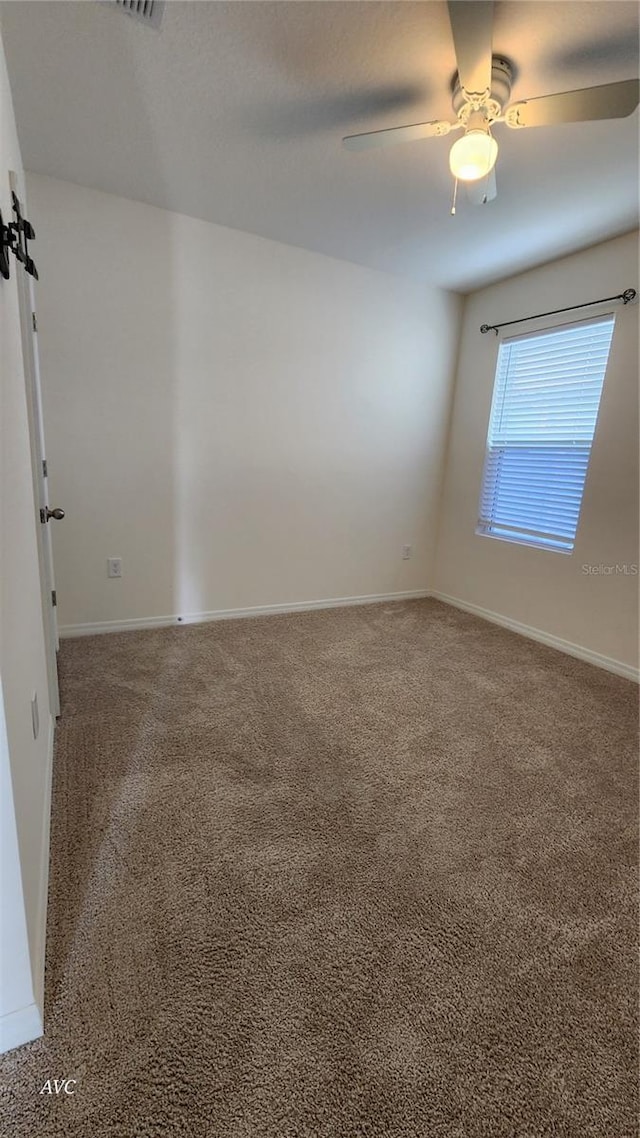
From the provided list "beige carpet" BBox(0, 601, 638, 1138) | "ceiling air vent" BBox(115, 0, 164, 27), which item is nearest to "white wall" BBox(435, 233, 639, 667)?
"beige carpet" BBox(0, 601, 638, 1138)

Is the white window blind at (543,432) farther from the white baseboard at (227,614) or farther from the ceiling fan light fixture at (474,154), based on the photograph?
the ceiling fan light fixture at (474,154)

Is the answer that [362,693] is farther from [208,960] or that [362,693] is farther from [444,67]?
[444,67]

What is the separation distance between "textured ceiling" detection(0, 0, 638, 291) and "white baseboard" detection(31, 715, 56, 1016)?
2489 mm

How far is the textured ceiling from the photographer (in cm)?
148

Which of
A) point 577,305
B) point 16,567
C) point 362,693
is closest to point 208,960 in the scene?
point 16,567

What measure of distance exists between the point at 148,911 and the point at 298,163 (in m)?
2.99

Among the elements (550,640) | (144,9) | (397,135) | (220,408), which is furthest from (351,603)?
(144,9)

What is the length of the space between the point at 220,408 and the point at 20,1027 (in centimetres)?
→ 290

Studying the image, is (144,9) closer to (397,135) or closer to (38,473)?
(397,135)

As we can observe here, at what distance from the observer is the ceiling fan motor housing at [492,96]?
5.02ft

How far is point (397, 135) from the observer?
5.42ft

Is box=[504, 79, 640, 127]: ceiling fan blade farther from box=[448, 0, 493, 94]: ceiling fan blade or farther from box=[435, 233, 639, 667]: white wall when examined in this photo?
box=[435, 233, 639, 667]: white wall

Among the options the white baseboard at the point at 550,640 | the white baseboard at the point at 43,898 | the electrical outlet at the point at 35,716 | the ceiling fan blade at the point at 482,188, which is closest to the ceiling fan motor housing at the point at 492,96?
the ceiling fan blade at the point at 482,188

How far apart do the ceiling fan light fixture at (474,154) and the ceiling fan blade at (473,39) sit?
0.13 meters
